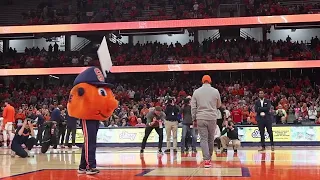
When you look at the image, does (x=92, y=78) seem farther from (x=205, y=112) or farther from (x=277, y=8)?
(x=277, y=8)

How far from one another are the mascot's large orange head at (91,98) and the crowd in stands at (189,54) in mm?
24087

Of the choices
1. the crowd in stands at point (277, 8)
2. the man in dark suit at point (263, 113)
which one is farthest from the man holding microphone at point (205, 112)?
the crowd in stands at point (277, 8)

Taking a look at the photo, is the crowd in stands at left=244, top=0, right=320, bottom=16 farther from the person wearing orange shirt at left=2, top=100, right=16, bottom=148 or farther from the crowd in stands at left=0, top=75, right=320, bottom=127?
the person wearing orange shirt at left=2, top=100, right=16, bottom=148

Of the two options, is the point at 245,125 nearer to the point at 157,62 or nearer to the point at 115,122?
the point at 115,122

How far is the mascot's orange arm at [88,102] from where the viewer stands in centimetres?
743

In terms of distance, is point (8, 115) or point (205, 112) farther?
point (8, 115)

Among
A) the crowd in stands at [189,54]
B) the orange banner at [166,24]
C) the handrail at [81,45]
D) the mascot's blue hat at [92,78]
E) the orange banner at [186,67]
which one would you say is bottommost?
the mascot's blue hat at [92,78]

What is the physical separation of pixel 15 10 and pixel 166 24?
1534 centimetres

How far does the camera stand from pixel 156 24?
106ft

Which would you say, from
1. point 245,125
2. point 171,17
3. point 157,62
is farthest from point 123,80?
point 245,125

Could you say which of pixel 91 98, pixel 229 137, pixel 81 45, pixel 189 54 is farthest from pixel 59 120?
pixel 81 45

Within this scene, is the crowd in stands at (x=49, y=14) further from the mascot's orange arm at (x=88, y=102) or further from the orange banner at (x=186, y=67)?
the mascot's orange arm at (x=88, y=102)

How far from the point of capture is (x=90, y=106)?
7430 mm

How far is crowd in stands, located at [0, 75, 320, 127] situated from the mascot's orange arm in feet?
44.4
